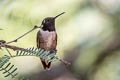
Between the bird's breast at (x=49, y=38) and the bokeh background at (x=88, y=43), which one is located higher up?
the bird's breast at (x=49, y=38)

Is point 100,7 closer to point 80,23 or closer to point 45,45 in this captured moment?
point 80,23

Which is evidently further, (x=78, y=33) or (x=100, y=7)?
(x=100, y=7)

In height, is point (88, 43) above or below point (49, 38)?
below

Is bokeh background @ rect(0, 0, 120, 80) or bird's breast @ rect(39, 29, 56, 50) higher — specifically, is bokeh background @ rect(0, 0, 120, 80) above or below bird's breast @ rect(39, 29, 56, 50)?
below

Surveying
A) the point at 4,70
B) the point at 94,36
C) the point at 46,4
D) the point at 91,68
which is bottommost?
the point at 91,68

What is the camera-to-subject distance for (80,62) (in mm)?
7145

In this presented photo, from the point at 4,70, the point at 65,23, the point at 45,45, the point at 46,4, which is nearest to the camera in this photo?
the point at 4,70

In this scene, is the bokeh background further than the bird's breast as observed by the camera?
Yes

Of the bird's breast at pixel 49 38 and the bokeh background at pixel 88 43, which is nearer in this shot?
the bird's breast at pixel 49 38

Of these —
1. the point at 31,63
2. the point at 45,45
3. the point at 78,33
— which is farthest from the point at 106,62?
the point at 45,45

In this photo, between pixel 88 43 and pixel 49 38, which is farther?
pixel 88 43

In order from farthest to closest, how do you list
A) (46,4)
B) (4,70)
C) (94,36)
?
(94,36) < (46,4) < (4,70)

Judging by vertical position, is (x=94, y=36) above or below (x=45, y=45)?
below

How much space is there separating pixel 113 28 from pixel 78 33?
83 cm
